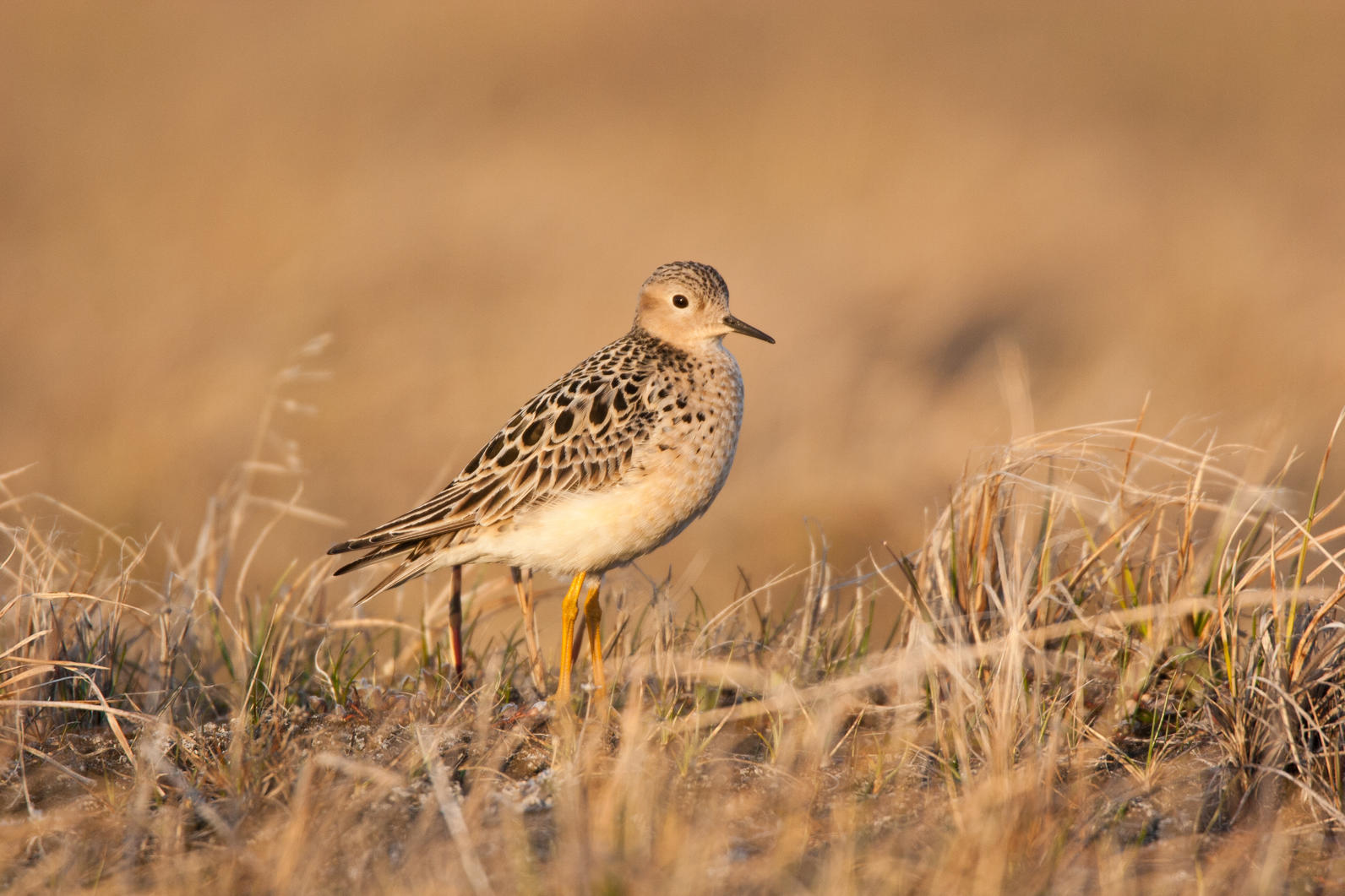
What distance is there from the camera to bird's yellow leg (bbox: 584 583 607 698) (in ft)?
17.1

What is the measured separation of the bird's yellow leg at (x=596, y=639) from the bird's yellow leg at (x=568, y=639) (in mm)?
61

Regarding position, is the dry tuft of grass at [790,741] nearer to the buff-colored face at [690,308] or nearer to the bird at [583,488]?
the bird at [583,488]

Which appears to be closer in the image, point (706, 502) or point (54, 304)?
point (706, 502)

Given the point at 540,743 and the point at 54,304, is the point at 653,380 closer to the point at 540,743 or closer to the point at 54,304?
the point at 540,743

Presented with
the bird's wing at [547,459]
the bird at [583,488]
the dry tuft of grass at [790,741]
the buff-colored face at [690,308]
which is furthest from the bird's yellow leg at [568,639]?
the buff-colored face at [690,308]

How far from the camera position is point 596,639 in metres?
5.46

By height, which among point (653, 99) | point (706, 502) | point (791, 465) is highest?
point (653, 99)

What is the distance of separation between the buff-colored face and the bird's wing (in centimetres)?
46

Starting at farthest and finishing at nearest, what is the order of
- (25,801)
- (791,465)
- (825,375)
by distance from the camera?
(825,375), (791,465), (25,801)

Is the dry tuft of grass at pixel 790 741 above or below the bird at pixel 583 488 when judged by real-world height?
below

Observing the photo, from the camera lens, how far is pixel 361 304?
15.5 meters

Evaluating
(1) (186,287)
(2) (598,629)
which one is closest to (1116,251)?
(1) (186,287)

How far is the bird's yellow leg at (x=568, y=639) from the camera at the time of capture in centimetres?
505

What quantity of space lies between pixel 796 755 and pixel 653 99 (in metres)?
17.4
